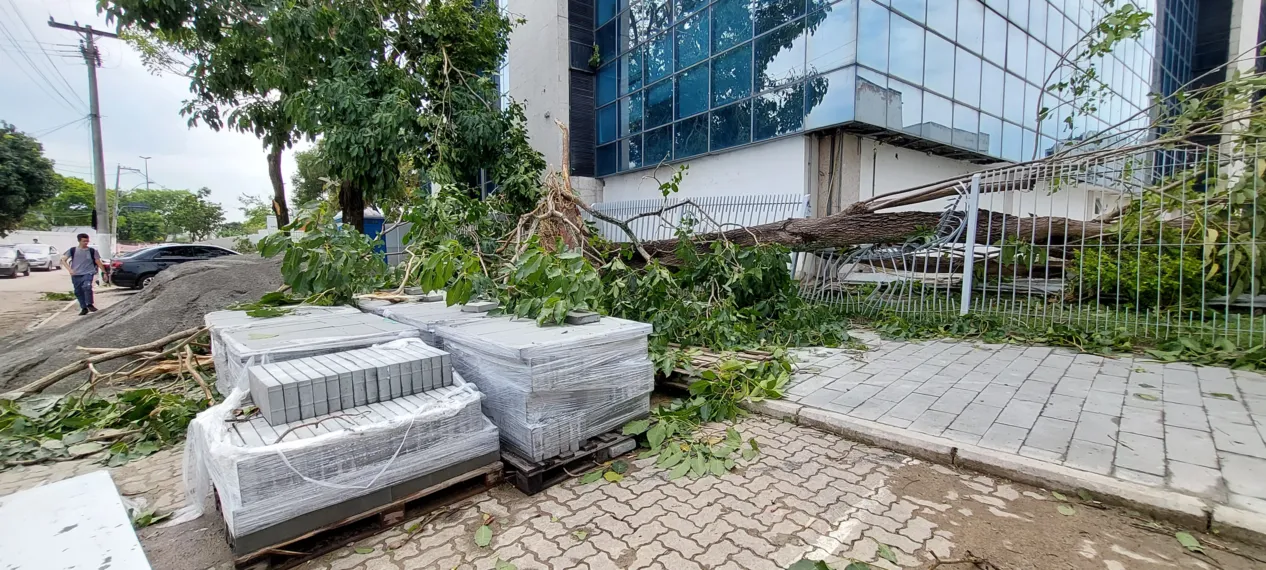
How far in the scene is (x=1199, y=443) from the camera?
269cm

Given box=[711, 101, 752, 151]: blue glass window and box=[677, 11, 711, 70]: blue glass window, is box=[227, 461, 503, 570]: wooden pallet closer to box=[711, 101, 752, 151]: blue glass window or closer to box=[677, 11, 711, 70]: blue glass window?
box=[711, 101, 752, 151]: blue glass window

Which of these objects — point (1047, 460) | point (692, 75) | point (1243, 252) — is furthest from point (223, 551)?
point (692, 75)

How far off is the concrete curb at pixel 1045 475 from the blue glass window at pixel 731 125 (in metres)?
8.28

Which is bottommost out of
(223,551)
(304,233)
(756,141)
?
(223,551)

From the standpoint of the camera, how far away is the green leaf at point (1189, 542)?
195 centimetres

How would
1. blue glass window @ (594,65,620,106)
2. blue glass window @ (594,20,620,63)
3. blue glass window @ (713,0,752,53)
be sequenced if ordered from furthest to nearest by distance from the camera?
blue glass window @ (594,65,620,106), blue glass window @ (594,20,620,63), blue glass window @ (713,0,752,53)

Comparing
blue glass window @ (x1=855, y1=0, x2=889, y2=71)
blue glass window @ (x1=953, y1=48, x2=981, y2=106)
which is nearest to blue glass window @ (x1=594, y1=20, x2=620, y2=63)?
blue glass window @ (x1=855, y1=0, x2=889, y2=71)

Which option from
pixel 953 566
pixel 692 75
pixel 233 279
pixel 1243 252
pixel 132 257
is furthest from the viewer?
pixel 132 257

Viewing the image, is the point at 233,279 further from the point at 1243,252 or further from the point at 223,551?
the point at 1243,252

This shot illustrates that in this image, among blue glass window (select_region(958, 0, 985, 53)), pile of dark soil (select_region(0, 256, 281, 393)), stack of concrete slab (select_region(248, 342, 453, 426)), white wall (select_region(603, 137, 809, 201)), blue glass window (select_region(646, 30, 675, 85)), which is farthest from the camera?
blue glass window (select_region(646, 30, 675, 85))

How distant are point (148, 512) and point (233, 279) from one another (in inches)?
239

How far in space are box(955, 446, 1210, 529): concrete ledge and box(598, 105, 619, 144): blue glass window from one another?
1301cm

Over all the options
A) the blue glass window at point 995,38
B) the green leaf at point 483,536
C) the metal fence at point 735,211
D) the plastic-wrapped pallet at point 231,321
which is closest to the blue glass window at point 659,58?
the metal fence at point 735,211

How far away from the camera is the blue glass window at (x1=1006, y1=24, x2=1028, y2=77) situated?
11375mm
